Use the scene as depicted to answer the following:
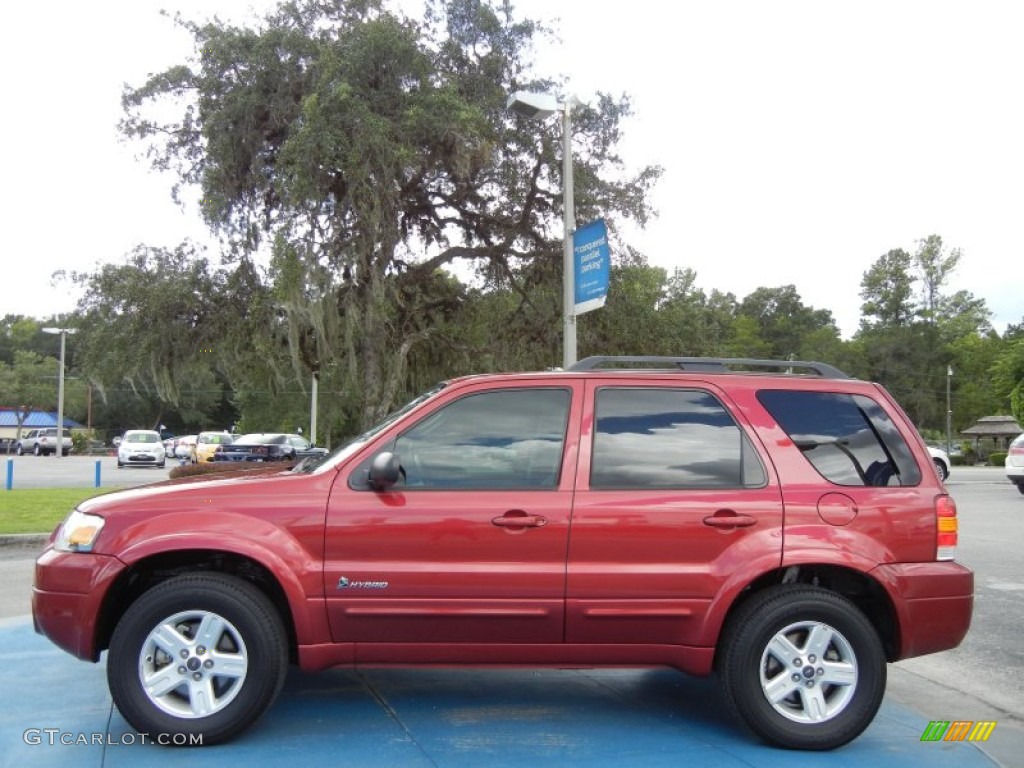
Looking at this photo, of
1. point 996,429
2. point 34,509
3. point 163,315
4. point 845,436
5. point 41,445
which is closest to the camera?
point 845,436

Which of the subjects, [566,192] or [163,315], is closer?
[566,192]

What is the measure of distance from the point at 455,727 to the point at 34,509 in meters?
12.2

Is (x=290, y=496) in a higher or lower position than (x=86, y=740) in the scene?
higher

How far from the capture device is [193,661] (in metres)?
4.06

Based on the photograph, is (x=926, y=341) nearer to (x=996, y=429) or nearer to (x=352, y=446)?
(x=996, y=429)

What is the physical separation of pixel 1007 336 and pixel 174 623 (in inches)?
3825

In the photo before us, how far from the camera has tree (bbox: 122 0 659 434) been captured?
1539 centimetres

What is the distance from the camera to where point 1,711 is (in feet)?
15.1

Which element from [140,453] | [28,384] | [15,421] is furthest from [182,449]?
[15,421]

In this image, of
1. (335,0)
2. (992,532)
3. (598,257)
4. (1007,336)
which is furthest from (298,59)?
(1007,336)

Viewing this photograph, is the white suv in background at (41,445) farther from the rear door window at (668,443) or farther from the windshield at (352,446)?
the rear door window at (668,443)

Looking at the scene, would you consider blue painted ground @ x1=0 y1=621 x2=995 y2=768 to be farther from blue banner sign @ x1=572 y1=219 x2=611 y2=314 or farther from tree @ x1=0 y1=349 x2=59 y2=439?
tree @ x1=0 y1=349 x2=59 y2=439

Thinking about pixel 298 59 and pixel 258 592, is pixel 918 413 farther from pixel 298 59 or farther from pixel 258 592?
pixel 258 592

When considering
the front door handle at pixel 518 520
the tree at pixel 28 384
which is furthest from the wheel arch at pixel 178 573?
the tree at pixel 28 384
